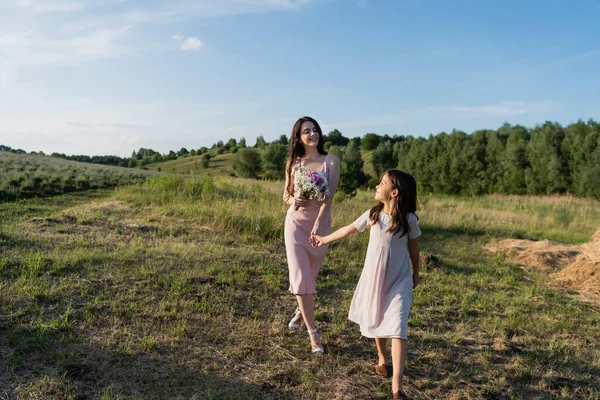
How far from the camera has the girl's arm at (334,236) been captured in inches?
139

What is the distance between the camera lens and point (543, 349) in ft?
15.0

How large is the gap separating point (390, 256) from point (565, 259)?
7.27m

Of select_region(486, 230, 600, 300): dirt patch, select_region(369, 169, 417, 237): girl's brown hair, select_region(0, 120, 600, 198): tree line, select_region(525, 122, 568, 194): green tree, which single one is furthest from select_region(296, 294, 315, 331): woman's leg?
select_region(525, 122, 568, 194): green tree

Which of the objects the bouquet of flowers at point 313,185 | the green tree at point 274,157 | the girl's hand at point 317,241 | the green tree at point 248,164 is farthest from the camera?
the green tree at point 248,164

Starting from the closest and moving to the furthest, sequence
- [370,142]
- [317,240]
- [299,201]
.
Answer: [317,240] < [299,201] < [370,142]

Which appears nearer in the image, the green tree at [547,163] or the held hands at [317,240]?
the held hands at [317,240]

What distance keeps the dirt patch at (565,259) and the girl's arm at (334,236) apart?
17.3 feet

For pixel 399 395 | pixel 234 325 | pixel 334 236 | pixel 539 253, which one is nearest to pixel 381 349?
pixel 399 395

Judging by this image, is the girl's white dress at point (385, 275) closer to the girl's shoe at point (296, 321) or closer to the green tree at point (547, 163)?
the girl's shoe at point (296, 321)

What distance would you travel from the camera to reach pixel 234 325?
4656 millimetres

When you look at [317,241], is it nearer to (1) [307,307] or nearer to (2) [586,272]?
(1) [307,307]

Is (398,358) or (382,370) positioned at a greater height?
(398,358)

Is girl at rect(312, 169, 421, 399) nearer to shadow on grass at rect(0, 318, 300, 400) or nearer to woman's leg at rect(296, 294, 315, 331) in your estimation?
woman's leg at rect(296, 294, 315, 331)

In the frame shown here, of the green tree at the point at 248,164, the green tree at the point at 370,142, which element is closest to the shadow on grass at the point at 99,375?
the green tree at the point at 248,164
